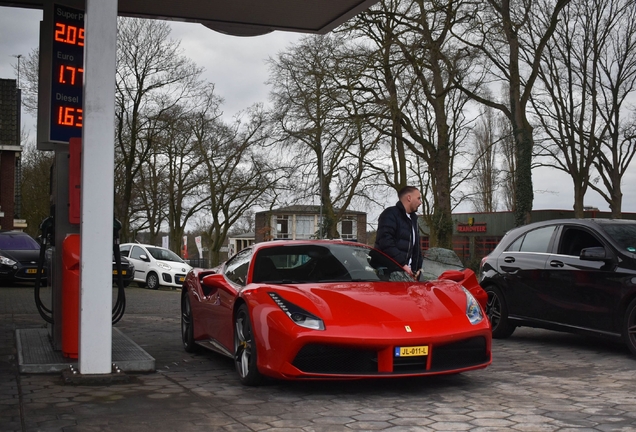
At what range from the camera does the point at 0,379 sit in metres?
6.56

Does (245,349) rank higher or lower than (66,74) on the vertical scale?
lower

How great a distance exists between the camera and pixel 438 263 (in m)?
18.0

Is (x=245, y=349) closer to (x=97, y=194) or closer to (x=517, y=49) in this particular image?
(x=97, y=194)

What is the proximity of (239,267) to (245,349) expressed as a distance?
A: 49.4 inches

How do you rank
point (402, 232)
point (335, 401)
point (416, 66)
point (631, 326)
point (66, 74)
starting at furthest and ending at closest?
point (416, 66) → point (402, 232) → point (66, 74) → point (631, 326) → point (335, 401)

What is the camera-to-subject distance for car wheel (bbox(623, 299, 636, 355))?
316 inches

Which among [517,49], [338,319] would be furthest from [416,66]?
[338,319]

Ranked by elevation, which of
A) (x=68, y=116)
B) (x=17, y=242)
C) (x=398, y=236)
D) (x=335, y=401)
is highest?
(x=68, y=116)

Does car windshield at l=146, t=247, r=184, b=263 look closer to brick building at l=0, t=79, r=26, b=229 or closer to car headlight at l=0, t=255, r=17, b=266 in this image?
car headlight at l=0, t=255, r=17, b=266

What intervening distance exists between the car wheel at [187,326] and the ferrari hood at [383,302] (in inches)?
94.1

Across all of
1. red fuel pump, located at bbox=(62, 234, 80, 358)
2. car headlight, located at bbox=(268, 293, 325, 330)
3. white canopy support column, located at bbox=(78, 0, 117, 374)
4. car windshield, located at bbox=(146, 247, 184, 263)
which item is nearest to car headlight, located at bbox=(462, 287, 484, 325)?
car headlight, located at bbox=(268, 293, 325, 330)

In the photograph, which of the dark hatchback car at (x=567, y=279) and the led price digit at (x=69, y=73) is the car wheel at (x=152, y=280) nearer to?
the dark hatchback car at (x=567, y=279)

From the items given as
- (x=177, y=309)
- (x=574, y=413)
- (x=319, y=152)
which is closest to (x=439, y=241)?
(x=319, y=152)

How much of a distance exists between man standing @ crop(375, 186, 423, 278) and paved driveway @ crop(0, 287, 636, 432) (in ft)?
5.05
